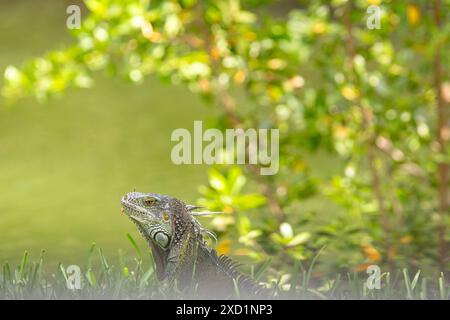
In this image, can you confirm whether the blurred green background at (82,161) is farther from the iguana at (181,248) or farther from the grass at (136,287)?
the iguana at (181,248)

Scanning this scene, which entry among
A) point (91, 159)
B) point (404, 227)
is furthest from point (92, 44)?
point (91, 159)

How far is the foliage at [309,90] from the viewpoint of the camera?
2459mm

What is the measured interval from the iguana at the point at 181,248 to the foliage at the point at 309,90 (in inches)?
42.7

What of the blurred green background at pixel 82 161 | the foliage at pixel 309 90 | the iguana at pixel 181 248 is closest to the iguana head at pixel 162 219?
the iguana at pixel 181 248

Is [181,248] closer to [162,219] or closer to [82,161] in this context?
[162,219]

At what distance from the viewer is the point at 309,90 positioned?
2732 mm

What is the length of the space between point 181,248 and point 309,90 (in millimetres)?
1600

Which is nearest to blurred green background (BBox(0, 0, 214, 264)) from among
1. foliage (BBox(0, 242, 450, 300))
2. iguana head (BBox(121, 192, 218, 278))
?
foliage (BBox(0, 242, 450, 300))

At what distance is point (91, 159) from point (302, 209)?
5.11ft

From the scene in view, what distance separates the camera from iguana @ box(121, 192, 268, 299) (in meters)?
1.19

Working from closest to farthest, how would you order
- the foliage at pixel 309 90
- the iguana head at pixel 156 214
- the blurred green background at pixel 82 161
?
the iguana head at pixel 156 214, the foliage at pixel 309 90, the blurred green background at pixel 82 161

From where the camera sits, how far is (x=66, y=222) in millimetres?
3352

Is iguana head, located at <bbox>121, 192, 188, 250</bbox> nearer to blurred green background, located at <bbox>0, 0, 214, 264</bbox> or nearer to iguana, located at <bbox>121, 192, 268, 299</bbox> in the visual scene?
iguana, located at <bbox>121, 192, 268, 299</bbox>

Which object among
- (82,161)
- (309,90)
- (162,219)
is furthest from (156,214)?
(82,161)
